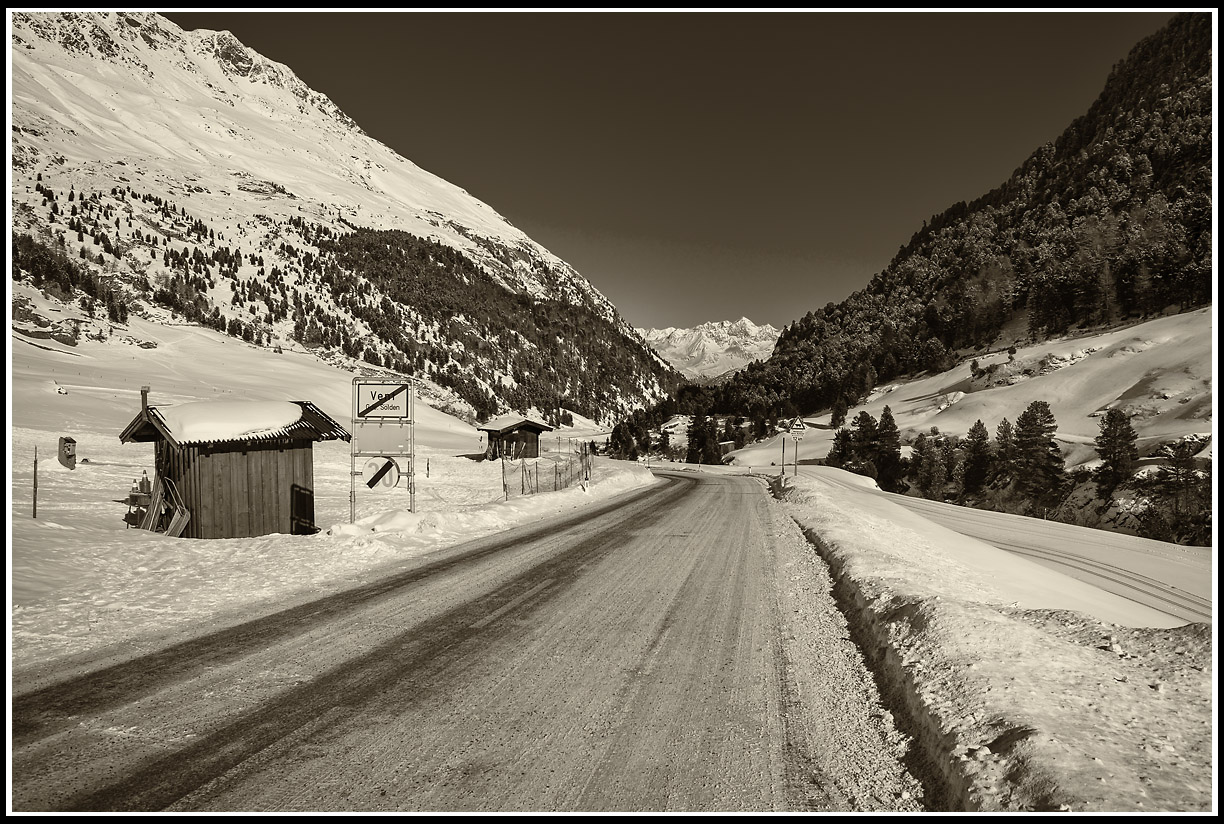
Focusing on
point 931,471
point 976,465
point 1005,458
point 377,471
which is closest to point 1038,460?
point 1005,458

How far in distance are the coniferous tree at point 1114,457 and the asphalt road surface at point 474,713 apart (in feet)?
150

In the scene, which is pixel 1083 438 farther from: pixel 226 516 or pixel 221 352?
pixel 221 352

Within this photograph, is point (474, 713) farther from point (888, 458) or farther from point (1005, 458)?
point (888, 458)

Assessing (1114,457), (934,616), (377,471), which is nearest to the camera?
(934,616)

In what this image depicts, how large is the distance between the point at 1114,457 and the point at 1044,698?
49164 mm

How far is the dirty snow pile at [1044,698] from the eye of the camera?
3.54 metres

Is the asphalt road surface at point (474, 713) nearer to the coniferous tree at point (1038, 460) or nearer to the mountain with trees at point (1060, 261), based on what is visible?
the coniferous tree at point (1038, 460)

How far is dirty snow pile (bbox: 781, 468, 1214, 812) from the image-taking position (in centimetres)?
354

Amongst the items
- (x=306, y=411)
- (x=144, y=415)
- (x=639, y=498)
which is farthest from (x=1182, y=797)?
(x=639, y=498)

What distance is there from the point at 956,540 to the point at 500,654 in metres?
19.2

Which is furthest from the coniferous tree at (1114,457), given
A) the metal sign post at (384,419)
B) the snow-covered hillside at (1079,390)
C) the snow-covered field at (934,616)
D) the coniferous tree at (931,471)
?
the metal sign post at (384,419)

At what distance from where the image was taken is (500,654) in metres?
6.40

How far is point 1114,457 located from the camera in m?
41.2

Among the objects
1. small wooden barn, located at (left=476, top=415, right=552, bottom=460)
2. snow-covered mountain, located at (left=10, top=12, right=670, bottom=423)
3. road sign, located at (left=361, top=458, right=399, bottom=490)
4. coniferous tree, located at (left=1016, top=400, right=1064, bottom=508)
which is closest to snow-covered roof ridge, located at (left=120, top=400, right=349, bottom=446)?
road sign, located at (left=361, top=458, right=399, bottom=490)
